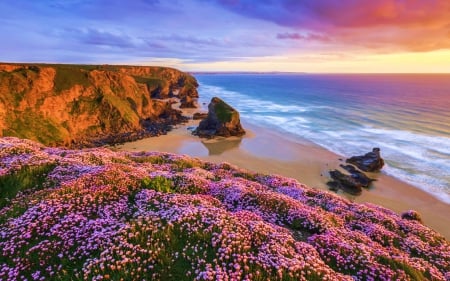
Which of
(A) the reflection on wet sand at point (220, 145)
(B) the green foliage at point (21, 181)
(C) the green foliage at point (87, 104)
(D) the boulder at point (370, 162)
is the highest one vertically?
(B) the green foliage at point (21, 181)

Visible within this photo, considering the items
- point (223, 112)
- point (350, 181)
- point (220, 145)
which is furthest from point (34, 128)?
point (350, 181)

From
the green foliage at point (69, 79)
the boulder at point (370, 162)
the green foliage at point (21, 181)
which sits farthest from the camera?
the green foliage at point (69, 79)

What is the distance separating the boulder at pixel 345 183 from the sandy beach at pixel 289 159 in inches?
40.0

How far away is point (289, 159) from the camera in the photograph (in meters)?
49.9

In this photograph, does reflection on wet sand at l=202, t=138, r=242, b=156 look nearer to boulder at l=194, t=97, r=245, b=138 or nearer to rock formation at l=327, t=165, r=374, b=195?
boulder at l=194, t=97, r=245, b=138

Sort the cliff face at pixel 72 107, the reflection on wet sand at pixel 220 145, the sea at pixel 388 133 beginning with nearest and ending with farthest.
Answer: the sea at pixel 388 133 < the cliff face at pixel 72 107 < the reflection on wet sand at pixel 220 145

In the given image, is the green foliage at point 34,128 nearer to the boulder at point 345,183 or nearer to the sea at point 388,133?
the boulder at point 345,183

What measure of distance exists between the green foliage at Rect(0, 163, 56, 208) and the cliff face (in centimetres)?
4533

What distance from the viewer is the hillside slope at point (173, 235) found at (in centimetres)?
547

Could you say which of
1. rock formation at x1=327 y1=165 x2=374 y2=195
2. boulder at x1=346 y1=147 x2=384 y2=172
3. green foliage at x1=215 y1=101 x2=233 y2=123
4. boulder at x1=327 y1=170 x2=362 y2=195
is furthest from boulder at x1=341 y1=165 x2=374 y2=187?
green foliage at x1=215 y1=101 x2=233 y2=123

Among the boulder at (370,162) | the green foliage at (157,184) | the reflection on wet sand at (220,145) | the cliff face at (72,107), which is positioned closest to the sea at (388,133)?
the boulder at (370,162)

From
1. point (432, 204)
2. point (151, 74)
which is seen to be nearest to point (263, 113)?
point (432, 204)

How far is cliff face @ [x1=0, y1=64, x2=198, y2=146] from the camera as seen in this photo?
173ft

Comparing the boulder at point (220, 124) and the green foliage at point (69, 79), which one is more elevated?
the green foliage at point (69, 79)
